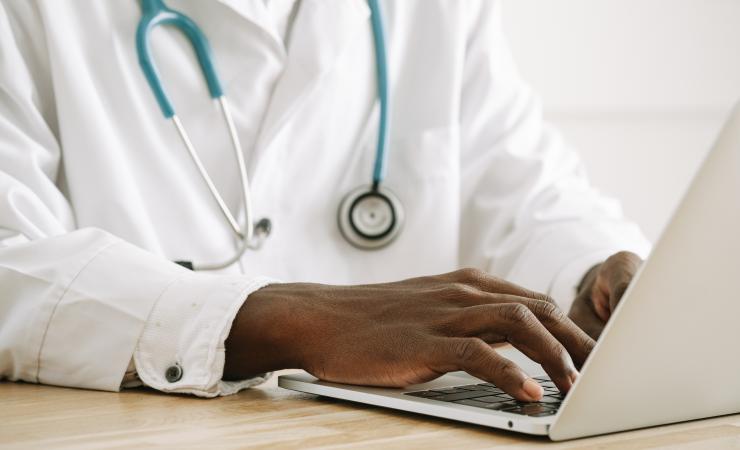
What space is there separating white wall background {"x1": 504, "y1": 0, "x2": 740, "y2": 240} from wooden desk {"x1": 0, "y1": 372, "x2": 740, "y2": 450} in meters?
1.48

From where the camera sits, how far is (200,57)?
1.12 m

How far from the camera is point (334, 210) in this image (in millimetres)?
1218

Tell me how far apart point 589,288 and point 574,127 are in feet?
3.66

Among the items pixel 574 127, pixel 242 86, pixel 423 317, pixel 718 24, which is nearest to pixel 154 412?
pixel 423 317

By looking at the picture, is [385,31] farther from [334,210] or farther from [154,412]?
[154,412]

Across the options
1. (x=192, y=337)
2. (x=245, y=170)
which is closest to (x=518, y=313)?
(x=192, y=337)

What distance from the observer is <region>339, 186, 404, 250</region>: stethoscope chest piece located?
3.92 ft

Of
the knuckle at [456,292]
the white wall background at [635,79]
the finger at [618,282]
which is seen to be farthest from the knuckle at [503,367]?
the white wall background at [635,79]

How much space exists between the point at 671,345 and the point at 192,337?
36 centimetres

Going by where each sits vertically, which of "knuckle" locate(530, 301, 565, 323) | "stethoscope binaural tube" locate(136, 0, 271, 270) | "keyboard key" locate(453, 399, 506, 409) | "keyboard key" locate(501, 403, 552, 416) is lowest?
"keyboard key" locate(453, 399, 506, 409)

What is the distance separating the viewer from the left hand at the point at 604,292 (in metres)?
0.92

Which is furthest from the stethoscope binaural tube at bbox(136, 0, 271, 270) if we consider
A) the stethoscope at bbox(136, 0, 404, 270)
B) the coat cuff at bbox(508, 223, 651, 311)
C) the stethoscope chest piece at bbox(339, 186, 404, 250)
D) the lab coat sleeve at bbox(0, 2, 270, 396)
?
the coat cuff at bbox(508, 223, 651, 311)

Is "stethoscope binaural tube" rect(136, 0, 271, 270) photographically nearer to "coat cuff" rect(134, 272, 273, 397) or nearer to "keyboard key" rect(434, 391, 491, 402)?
"coat cuff" rect(134, 272, 273, 397)

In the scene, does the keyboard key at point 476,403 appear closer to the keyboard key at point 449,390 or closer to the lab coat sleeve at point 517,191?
the keyboard key at point 449,390
